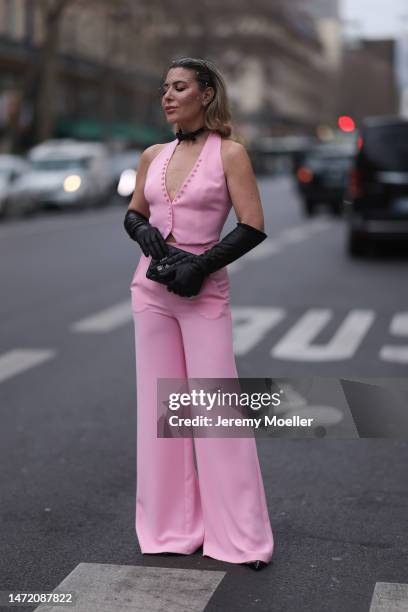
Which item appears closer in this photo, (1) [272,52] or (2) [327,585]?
(2) [327,585]

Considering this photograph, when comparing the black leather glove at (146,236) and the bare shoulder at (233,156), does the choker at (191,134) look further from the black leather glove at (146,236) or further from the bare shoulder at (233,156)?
the black leather glove at (146,236)

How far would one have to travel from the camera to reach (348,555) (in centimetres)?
453

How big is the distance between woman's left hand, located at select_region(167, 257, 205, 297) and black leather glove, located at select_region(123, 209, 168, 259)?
3.8 inches

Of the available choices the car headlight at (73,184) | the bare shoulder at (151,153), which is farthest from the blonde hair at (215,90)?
the car headlight at (73,184)

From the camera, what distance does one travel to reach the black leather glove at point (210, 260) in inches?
163

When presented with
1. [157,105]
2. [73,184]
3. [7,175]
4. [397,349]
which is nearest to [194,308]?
[73,184]

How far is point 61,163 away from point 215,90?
32.2 meters

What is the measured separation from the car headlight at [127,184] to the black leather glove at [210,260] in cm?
49

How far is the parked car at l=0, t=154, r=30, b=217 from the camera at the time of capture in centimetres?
2873

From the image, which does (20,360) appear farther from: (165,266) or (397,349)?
(165,266)

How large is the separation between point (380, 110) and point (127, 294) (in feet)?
350

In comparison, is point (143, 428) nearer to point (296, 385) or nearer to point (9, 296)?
point (296, 385)

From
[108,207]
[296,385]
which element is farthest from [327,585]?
[108,207]

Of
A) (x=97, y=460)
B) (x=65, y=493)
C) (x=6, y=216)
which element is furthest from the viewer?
(x=6, y=216)
